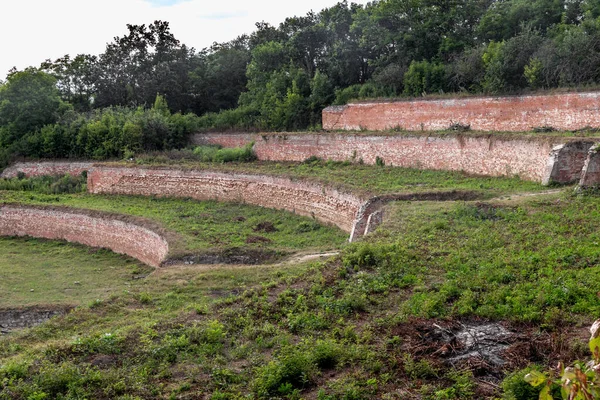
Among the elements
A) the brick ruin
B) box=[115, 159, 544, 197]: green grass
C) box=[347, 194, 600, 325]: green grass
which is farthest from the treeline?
box=[347, 194, 600, 325]: green grass

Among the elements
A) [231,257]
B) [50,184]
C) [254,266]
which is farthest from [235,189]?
[50,184]

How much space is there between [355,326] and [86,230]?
55.8ft

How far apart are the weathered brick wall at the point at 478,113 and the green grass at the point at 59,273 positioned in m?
13.6

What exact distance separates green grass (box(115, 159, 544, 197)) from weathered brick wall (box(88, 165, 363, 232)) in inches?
14.8

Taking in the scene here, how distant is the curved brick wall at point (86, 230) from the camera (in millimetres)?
19991

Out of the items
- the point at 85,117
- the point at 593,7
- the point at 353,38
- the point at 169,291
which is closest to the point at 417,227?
the point at 169,291

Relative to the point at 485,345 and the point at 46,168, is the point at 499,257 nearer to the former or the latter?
the point at 485,345

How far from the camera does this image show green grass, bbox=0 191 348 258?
57.3 ft

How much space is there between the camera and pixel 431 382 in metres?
6.71

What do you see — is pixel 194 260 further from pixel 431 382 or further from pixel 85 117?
pixel 85 117

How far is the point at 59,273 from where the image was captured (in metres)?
18.8

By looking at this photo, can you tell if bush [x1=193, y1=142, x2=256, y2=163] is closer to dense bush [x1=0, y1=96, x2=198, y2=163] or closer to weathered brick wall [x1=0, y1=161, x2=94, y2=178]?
dense bush [x1=0, y1=96, x2=198, y2=163]

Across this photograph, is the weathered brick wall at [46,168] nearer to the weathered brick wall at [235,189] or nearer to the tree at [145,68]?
the weathered brick wall at [235,189]

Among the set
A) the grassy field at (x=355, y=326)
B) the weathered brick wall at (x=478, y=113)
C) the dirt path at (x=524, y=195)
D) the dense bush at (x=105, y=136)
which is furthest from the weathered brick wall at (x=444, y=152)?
the dense bush at (x=105, y=136)
